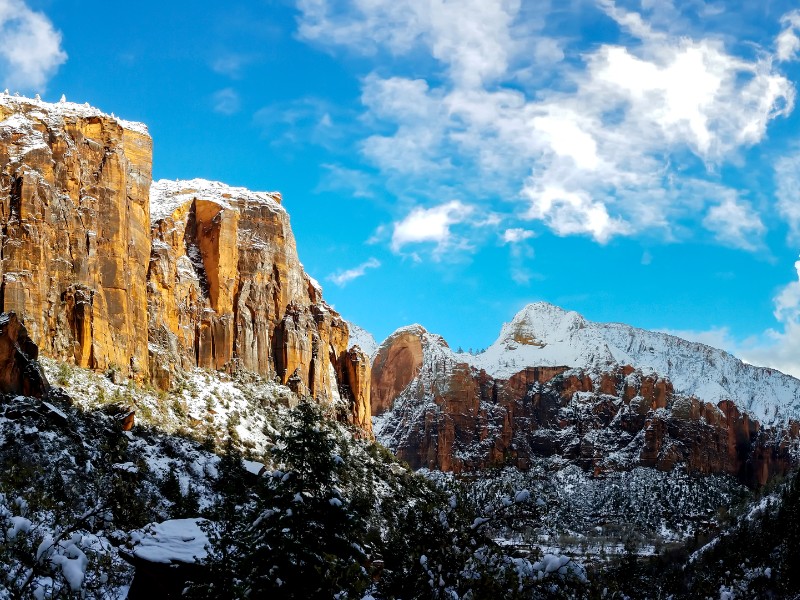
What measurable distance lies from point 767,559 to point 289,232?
80739 mm

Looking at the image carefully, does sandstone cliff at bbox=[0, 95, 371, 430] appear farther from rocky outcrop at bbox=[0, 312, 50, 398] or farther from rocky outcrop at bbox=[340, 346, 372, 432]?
rocky outcrop at bbox=[0, 312, 50, 398]

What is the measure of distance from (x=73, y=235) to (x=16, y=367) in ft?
83.5

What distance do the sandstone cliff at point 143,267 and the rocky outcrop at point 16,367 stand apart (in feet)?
37.0

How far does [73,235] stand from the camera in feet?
272

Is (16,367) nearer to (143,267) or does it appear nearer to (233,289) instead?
(143,267)

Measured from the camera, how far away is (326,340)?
451 ft

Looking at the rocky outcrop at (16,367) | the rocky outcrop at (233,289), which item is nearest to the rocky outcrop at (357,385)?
the rocky outcrop at (233,289)

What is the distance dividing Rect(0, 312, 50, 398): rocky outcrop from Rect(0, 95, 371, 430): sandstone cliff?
1128 centimetres

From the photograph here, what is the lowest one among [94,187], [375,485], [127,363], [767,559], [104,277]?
[767,559]

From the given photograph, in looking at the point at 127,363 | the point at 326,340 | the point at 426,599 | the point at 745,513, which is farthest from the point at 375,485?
the point at 426,599

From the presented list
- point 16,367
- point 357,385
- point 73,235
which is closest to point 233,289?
point 357,385

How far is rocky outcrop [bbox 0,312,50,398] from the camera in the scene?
194 feet

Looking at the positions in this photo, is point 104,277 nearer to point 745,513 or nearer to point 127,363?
point 127,363

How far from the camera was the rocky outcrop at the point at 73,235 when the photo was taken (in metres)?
76.8
